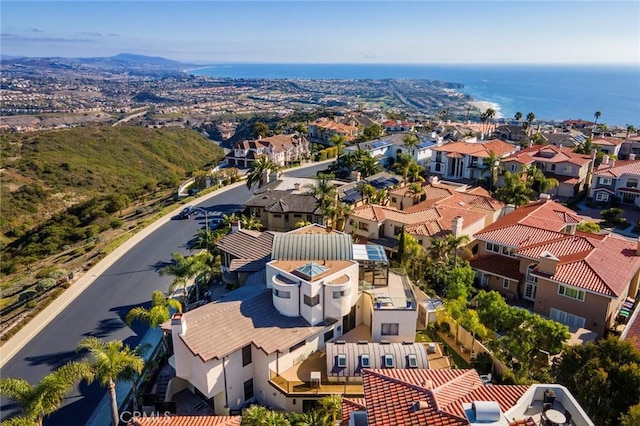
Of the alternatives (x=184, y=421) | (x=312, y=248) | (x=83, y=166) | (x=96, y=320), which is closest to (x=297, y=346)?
(x=312, y=248)

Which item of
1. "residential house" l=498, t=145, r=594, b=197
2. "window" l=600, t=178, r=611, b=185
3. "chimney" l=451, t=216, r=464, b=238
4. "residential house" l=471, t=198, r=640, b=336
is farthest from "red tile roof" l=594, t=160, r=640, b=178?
"chimney" l=451, t=216, r=464, b=238

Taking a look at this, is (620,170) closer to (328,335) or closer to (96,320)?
(328,335)

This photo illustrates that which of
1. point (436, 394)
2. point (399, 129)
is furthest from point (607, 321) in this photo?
point (399, 129)

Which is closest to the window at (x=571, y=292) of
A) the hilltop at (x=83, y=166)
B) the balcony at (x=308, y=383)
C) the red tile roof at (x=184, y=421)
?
the balcony at (x=308, y=383)

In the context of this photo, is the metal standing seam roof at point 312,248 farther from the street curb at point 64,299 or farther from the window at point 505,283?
the street curb at point 64,299

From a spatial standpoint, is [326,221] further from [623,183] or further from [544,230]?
[623,183]

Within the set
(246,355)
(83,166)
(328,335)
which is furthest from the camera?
(83,166)

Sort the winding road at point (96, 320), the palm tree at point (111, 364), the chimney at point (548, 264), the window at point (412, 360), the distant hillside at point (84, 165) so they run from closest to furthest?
the palm tree at point (111, 364) → the window at point (412, 360) → the winding road at point (96, 320) → the chimney at point (548, 264) → the distant hillside at point (84, 165)
